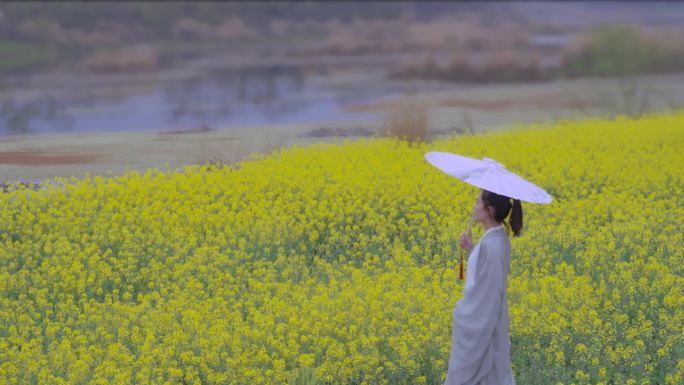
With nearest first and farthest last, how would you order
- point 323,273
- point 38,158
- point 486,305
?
point 486,305, point 323,273, point 38,158

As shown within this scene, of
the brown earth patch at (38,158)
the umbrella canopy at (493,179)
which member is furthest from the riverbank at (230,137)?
the umbrella canopy at (493,179)

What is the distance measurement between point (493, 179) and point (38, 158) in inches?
417

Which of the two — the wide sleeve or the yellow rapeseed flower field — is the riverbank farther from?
the wide sleeve

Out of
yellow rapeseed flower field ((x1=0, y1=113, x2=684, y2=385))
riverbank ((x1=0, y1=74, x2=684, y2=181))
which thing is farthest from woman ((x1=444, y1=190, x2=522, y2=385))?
riverbank ((x1=0, y1=74, x2=684, y2=181))

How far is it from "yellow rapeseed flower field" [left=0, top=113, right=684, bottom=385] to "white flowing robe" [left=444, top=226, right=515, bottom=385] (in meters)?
0.96

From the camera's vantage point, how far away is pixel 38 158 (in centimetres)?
1450

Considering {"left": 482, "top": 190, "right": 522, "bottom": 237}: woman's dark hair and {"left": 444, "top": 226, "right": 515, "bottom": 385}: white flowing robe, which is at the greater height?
{"left": 482, "top": 190, "right": 522, "bottom": 237}: woman's dark hair

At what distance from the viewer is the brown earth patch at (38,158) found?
14.1 meters

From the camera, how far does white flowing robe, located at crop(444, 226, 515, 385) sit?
17.5 ft

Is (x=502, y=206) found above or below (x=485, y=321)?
above

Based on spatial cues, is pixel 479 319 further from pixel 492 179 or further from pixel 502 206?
pixel 492 179

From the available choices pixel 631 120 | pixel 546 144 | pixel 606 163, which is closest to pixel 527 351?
pixel 606 163

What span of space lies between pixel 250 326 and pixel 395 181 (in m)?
4.81

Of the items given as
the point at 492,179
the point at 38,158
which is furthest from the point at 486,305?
the point at 38,158
